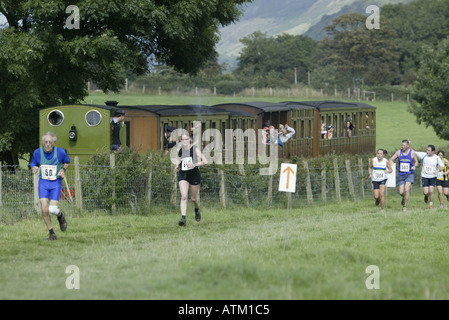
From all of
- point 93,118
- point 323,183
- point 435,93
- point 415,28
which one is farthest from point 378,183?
point 415,28

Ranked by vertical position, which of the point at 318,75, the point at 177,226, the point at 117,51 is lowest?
the point at 177,226

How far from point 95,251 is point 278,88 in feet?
259

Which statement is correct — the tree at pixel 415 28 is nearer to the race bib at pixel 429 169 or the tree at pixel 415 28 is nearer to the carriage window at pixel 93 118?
the race bib at pixel 429 169

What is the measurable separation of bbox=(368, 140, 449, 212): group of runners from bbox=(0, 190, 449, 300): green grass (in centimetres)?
268

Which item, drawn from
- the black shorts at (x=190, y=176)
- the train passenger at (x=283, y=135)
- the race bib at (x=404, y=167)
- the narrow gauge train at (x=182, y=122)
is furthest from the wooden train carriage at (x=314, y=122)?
the black shorts at (x=190, y=176)

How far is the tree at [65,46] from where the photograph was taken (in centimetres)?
2562

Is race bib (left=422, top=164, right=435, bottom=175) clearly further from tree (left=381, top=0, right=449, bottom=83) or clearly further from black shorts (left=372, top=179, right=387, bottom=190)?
tree (left=381, top=0, right=449, bottom=83)

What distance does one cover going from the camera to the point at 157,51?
32.0 metres

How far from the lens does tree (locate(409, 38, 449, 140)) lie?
48.5 meters

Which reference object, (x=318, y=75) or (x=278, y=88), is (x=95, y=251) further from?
(x=318, y=75)

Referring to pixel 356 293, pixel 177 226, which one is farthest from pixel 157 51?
pixel 356 293

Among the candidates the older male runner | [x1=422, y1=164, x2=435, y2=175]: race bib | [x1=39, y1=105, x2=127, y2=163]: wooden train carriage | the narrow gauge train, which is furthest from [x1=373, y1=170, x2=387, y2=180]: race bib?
[x1=39, y1=105, x2=127, y2=163]: wooden train carriage

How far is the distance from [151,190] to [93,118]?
18.0ft

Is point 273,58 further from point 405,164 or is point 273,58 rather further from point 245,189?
point 405,164
